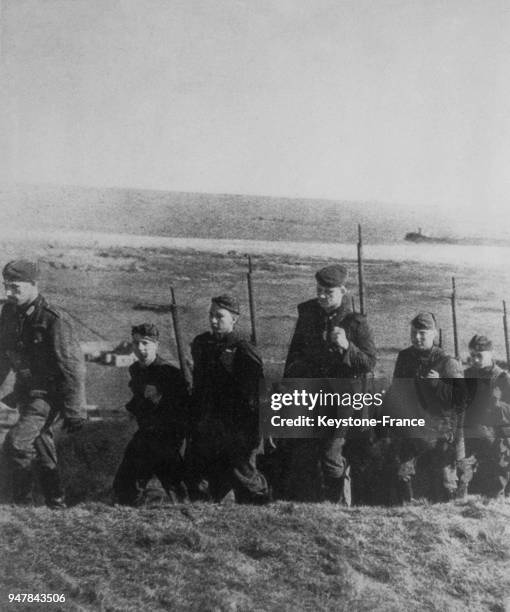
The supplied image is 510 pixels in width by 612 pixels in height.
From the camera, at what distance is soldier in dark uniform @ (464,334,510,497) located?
3588 mm

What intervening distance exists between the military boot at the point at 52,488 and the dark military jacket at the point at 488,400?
221cm

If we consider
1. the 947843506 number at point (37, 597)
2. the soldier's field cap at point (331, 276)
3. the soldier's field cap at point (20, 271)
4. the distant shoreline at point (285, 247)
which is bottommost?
the 947843506 number at point (37, 597)

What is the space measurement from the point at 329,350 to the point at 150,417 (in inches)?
39.4

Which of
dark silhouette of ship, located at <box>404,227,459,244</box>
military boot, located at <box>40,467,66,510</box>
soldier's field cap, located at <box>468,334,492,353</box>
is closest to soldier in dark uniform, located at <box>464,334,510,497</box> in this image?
soldier's field cap, located at <box>468,334,492,353</box>

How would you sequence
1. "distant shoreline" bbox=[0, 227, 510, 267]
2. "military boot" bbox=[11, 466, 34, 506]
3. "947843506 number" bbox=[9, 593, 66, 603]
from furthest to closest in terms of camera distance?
"distant shoreline" bbox=[0, 227, 510, 267] < "military boot" bbox=[11, 466, 34, 506] < "947843506 number" bbox=[9, 593, 66, 603]

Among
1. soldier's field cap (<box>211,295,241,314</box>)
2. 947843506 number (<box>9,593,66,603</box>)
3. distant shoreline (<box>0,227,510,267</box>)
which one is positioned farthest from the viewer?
distant shoreline (<box>0,227,510,267</box>)

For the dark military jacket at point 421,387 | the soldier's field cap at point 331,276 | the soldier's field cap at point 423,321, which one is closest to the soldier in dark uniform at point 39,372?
the soldier's field cap at point 331,276

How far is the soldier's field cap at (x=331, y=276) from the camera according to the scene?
Answer: 3.47 metres

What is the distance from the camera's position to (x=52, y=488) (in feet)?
11.0

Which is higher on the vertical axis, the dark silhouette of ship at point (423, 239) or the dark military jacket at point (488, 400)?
the dark silhouette of ship at point (423, 239)

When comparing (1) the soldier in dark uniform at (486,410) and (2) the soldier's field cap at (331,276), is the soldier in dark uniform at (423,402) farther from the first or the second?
(2) the soldier's field cap at (331,276)

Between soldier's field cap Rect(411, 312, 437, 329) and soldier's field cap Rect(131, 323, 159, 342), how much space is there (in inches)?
54.4

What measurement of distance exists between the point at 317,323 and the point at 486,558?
151 centimetres

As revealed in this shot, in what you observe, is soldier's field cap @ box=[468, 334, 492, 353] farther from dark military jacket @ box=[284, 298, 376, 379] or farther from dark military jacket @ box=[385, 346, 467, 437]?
dark military jacket @ box=[284, 298, 376, 379]
